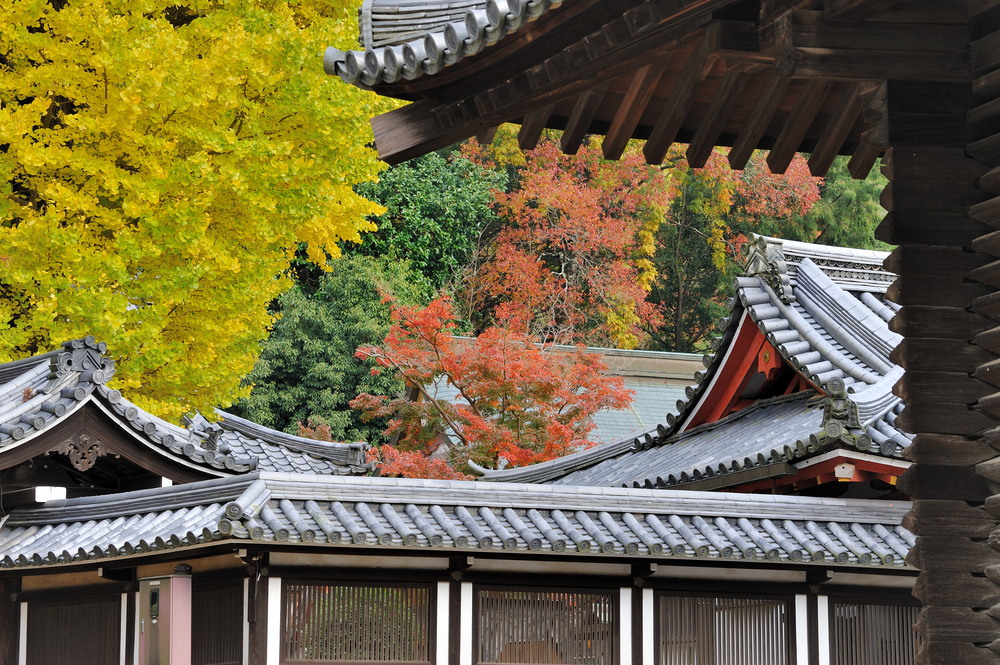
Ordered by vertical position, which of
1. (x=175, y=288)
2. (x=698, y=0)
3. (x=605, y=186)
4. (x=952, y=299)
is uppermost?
(x=605, y=186)

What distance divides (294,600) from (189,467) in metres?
3.07

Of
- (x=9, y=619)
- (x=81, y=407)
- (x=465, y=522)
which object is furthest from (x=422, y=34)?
(x=9, y=619)

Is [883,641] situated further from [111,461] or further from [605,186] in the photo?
[605,186]

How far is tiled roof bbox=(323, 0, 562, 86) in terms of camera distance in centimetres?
450

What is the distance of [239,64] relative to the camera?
551 inches

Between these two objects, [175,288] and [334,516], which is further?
[175,288]

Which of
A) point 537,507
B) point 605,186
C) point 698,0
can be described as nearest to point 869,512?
point 537,507

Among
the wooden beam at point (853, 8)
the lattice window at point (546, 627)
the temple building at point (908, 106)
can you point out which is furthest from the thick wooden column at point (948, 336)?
the lattice window at point (546, 627)

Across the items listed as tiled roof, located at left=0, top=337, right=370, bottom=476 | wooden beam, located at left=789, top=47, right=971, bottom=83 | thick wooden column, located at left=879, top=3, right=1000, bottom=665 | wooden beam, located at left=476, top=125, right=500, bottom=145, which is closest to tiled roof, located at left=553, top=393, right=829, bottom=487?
tiled roof, located at left=0, top=337, right=370, bottom=476

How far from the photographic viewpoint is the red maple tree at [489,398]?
63.3 ft

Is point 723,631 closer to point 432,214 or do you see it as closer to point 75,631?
point 75,631

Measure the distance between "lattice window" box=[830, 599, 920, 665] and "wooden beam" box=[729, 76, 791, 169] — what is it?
18.7ft

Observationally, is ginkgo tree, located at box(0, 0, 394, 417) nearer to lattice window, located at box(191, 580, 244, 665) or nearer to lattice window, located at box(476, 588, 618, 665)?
lattice window, located at box(191, 580, 244, 665)

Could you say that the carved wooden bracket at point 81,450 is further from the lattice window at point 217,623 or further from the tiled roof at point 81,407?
the lattice window at point 217,623
